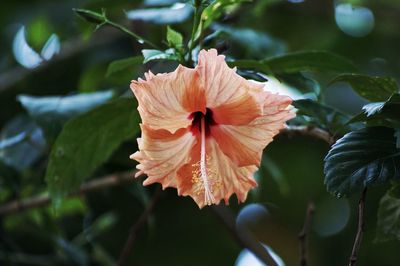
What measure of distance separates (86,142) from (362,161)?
25.1 inches

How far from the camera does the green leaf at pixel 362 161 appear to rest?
3.63ft

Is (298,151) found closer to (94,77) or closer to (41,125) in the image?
(94,77)

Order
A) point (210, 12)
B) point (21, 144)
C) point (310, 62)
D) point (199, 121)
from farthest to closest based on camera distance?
1. point (21, 144)
2. point (310, 62)
3. point (210, 12)
4. point (199, 121)

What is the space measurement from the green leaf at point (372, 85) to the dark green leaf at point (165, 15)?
70 centimetres

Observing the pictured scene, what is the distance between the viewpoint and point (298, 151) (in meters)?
2.70

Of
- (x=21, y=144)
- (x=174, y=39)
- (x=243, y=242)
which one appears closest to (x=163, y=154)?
(x=174, y=39)

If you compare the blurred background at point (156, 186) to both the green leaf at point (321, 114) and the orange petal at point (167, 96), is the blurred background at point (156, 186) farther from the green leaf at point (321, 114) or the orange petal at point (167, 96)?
the orange petal at point (167, 96)

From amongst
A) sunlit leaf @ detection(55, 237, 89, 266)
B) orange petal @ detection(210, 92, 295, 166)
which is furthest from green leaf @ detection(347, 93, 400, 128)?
sunlit leaf @ detection(55, 237, 89, 266)

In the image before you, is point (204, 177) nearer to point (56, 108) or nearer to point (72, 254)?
point (56, 108)

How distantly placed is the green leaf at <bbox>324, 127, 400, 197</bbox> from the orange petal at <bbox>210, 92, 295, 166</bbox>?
10 cm

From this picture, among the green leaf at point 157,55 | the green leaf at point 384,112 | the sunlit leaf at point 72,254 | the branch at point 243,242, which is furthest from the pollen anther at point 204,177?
the sunlit leaf at point 72,254

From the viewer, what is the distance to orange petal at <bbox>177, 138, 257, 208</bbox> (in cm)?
122

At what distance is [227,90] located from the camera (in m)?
1.14

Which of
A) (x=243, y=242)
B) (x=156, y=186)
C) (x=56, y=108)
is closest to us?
(x=56, y=108)
